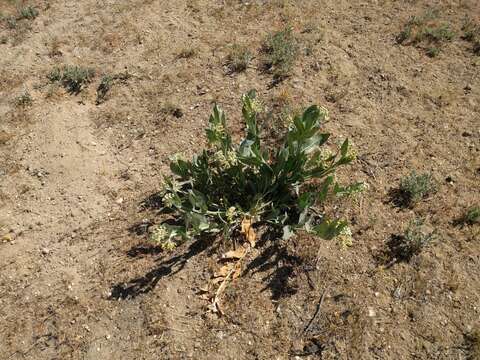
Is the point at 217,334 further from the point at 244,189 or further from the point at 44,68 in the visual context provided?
the point at 44,68

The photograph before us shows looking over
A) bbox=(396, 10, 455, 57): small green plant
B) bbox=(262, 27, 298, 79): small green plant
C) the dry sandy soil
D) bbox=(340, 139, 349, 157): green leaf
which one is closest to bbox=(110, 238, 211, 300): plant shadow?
the dry sandy soil

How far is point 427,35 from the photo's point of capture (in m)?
6.41

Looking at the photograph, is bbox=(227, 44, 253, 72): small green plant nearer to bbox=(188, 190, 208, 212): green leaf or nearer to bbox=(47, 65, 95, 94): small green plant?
bbox=(47, 65, 95, 94): small green plant

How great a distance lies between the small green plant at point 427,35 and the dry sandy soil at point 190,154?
149mm

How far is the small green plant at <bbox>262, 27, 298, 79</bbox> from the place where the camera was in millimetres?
6012

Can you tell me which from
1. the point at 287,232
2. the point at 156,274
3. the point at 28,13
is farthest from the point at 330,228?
the point at 28,13

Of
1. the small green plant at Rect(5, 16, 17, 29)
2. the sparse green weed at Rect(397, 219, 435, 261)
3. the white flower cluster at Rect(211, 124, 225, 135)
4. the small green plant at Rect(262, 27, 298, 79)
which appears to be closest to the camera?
the white flower cluster at Rect(211, 124, 225, 135)

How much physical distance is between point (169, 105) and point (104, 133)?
0.96 m

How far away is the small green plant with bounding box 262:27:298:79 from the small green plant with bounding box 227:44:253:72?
28 centimetres

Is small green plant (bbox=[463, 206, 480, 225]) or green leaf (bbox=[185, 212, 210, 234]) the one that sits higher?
green leaf (bbox=[185, 212, 210, 234])

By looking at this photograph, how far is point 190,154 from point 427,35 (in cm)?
411

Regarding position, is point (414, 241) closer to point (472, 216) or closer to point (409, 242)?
point (409, 242)

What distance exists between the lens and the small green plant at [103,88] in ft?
20.2

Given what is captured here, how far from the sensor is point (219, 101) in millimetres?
5820
